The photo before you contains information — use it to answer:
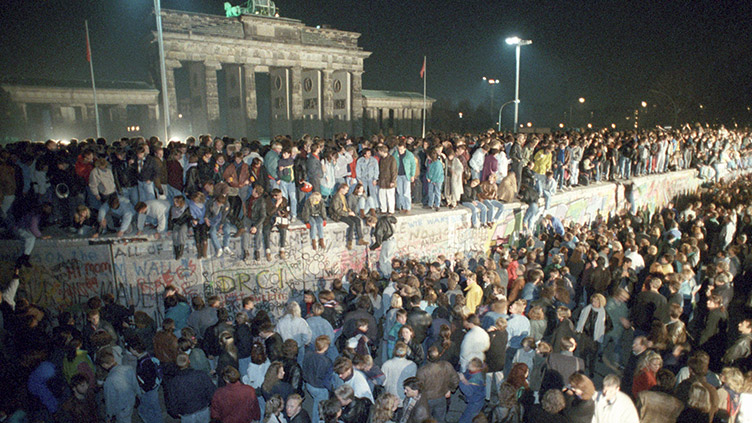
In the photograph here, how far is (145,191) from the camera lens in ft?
35.2

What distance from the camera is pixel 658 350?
21.5ft

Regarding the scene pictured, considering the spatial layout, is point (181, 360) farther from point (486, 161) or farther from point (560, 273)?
point (486, 161)

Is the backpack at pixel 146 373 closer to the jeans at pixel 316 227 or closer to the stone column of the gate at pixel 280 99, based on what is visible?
the jeans at pixel 316 227

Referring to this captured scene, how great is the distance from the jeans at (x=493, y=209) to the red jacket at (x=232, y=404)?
33.2ft

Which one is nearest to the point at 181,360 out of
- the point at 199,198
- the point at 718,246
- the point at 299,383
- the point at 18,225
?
the point at 299,383

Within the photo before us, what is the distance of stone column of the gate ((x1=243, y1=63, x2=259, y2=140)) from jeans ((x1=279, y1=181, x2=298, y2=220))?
113 feet

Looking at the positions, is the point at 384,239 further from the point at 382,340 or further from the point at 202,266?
the point at 202,266

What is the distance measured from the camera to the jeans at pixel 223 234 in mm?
10391

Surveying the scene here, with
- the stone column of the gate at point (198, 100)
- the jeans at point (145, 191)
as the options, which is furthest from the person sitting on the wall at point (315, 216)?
the stone column of the gate at point (198, 100)

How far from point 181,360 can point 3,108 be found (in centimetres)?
4236

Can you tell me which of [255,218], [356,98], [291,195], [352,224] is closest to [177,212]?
[255,218]

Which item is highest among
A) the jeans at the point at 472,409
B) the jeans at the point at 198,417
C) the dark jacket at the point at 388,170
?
the dark jacket at the point at 388,170

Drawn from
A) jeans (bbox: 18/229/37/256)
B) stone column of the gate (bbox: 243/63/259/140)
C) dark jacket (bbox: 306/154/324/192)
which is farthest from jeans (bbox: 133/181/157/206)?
stone column of the gate (bbox: 243/63/259/140)

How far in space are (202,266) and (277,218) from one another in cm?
207
